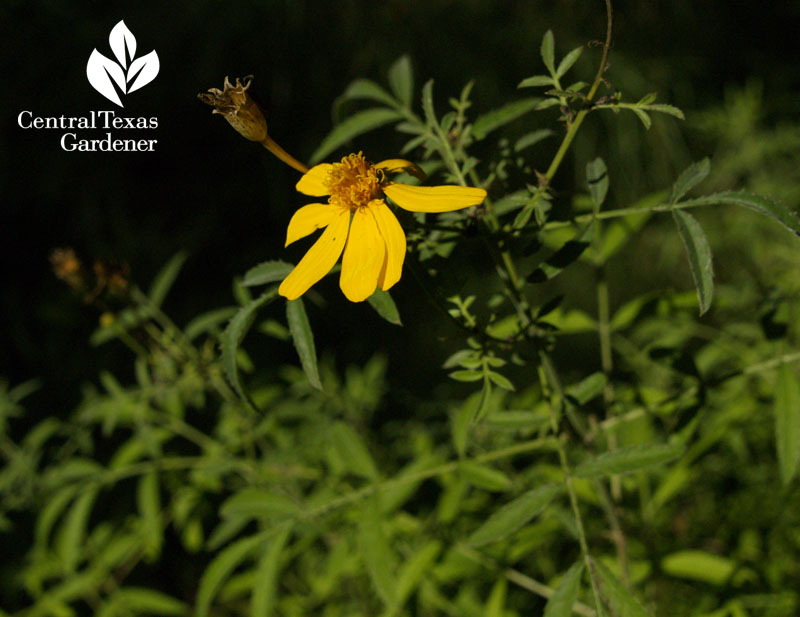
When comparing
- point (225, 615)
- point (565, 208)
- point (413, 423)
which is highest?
point (565, 208)

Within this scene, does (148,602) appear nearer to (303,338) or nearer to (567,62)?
(303,338)

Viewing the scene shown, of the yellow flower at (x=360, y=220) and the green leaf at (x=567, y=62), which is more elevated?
the green leaf at (x=567, y=62)

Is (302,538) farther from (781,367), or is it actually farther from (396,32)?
(396,32)

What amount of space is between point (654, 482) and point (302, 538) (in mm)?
801

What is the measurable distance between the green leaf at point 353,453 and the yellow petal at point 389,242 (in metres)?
0.50

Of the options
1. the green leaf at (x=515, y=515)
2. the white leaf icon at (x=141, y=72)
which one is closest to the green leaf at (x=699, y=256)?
the green leaf at (x=515, y=515)

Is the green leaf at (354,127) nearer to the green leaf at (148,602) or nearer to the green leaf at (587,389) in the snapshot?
the green leaf at (587,389)

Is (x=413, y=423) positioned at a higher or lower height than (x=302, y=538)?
higher

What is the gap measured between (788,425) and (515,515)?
0.40 meters

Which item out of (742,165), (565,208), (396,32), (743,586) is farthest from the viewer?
(396,32)

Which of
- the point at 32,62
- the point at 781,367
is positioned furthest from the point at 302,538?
the point at 32,62

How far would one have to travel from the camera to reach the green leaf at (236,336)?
29.5 inches

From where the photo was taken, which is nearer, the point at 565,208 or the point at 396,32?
the point at 565,208

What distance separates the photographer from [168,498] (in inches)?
74.9
